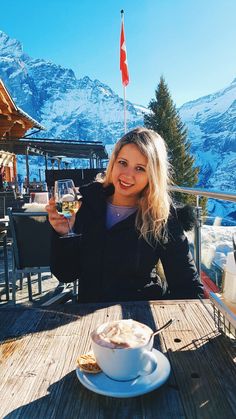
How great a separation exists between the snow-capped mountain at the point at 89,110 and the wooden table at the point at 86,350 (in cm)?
9548

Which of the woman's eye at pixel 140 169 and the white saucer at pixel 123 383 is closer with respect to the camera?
the white saucer at pixel 123 383

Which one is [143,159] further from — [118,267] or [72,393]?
[72,393]

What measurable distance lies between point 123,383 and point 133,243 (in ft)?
2.93

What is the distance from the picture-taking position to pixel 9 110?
25.5 feet

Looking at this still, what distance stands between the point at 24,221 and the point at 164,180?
1566mm

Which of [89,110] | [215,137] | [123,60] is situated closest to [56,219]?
[123,60]

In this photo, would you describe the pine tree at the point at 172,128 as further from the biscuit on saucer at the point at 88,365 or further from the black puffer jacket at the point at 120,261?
the biscuit on saucer at the point at 88,365

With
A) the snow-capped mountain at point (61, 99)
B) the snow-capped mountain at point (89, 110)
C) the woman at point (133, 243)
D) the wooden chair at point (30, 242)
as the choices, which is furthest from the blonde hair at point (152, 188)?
the snow-capped mountain at point (61, 99)

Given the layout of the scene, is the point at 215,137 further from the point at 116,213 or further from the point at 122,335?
the point at 122,335

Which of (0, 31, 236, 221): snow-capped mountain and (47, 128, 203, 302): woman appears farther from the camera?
(0, 31, 236, 221): snow-capped mountain

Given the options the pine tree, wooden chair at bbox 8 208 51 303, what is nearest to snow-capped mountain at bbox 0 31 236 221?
the pine tree

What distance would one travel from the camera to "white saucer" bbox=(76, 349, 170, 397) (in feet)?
2.02

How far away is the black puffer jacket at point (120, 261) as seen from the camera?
1465mm

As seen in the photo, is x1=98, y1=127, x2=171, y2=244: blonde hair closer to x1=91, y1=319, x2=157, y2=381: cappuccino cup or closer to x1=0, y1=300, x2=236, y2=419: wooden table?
x1=0, y1=300, x2=236, y2=419: wooden table
